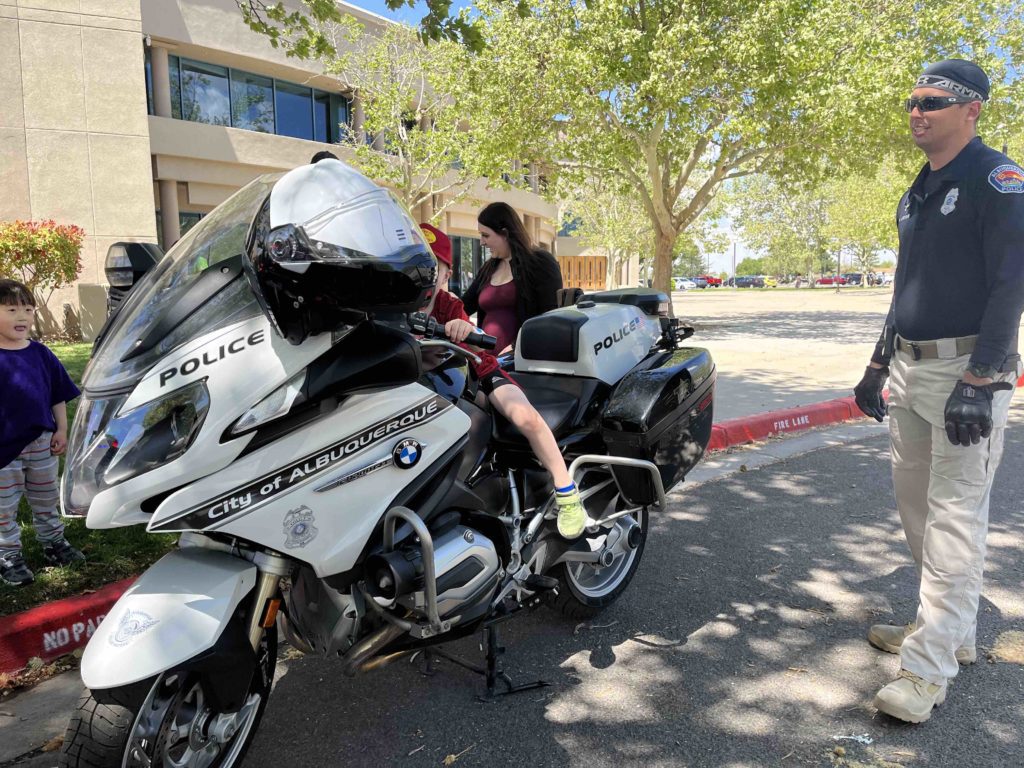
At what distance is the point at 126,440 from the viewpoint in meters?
1.92

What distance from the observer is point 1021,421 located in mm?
7695

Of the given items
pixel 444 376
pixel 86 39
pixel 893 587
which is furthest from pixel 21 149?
pixel 893 587

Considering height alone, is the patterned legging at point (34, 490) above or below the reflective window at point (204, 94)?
below

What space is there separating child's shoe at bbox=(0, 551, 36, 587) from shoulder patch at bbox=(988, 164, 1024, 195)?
4488 millimetres

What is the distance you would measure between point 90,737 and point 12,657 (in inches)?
61.3

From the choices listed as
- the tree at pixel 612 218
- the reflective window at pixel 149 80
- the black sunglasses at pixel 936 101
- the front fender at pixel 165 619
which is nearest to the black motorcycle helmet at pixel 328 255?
the front fender at pixel 165 619

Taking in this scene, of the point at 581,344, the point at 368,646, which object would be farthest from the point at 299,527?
the point at 581,344

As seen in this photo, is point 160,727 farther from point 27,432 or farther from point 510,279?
point 510,279

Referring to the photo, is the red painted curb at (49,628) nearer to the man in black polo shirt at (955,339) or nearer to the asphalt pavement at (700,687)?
the asphalt pavement at (700,687)

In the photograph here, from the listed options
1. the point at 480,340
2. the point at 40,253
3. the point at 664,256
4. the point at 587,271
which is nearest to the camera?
the point at 480,340

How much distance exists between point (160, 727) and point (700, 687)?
1.99m

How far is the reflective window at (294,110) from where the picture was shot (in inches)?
872

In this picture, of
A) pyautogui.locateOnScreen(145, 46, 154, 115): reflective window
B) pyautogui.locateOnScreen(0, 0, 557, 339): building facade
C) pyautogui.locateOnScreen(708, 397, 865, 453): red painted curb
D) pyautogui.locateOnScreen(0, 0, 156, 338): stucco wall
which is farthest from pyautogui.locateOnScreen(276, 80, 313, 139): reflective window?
pyautogui.locateOnScreen(708, 397, 865, 453): red painted curb

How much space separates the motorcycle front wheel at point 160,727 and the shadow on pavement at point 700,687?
0.40 m
